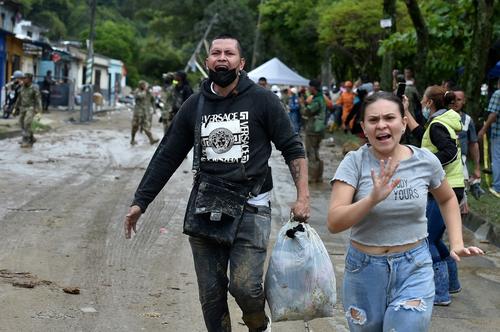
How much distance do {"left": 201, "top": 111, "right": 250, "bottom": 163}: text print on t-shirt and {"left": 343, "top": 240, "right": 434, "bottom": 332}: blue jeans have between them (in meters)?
1.03

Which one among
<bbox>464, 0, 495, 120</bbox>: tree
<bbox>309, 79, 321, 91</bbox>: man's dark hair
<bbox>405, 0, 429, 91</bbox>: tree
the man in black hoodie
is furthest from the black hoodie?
<bbox>405, 0, 429, 91</bbox>: tree

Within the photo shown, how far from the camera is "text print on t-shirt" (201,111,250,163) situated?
4.89 metres

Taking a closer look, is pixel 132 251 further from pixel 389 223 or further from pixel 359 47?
pixel 359 47

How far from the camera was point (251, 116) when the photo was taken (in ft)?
16.2

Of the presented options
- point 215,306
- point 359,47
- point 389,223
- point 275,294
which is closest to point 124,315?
point 215,306

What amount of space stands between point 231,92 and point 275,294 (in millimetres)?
1141

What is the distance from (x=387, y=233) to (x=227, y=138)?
1179mm

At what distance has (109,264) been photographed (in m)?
8.10

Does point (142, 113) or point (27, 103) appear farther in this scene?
point (142, 113)

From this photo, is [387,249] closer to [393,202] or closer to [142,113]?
[393,202]

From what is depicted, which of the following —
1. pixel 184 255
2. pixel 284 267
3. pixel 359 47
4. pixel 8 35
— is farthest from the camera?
pixel 8 35

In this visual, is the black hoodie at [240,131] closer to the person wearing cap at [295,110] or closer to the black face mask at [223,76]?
the black face mask at [223,76]

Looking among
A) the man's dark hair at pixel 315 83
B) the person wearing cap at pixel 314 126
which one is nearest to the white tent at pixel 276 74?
the person wearing cap at pixel 314 126

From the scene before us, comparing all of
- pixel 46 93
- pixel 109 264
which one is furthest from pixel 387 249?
pixel 46 93
